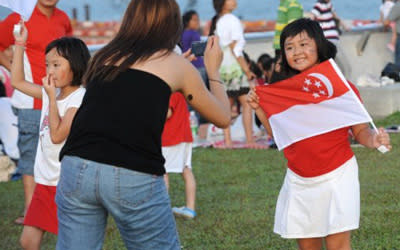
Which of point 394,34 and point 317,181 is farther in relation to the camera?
point 394,34

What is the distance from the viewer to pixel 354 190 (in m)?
4.32

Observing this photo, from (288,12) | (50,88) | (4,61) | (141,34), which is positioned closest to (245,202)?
(4,61)

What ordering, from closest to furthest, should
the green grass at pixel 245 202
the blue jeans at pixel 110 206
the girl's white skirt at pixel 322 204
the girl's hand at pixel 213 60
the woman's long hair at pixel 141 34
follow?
the blue jeans at pixel 110 206, the woman's long hair at pixel 141 34, the girl's hand at pixel 213 60, the girl's white skirt at pixel 322 204, the green grass at pixel 245 202

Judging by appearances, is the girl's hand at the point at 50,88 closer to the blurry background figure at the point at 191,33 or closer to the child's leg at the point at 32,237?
the child's leg at the point at 32,237

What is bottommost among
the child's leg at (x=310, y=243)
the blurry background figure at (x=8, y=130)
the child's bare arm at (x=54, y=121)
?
the blurry background figure at (x=8, y=130)

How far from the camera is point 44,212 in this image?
192 inches

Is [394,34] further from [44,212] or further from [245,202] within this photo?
[44,212]

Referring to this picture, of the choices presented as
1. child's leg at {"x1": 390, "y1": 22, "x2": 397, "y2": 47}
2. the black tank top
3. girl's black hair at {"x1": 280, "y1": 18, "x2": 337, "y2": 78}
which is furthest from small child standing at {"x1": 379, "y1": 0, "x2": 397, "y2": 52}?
the black tank top

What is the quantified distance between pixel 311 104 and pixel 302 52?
288 millimetres

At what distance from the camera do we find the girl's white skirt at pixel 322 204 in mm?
4266

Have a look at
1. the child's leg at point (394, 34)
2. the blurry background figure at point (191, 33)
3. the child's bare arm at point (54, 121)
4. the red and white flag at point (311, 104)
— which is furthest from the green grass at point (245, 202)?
the child's leg at point (394, 34)

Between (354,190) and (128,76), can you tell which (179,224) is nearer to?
(354,190)

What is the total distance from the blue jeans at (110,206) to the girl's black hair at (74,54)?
4.51 ft

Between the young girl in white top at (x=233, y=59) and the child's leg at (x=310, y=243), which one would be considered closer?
the child's leg at (x=310, y=243)
